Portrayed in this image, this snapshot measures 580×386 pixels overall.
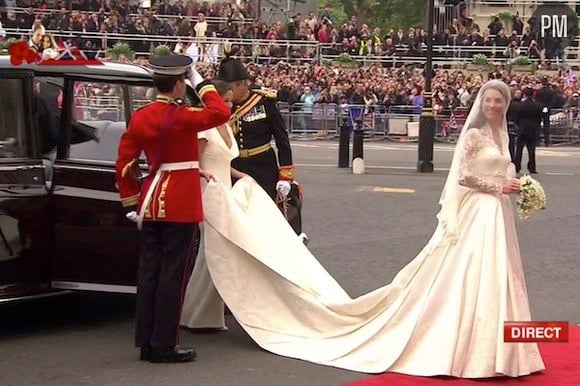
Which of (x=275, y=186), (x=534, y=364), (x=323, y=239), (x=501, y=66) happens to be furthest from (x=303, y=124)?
(x=534, y=364)

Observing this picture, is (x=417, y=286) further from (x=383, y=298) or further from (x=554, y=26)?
(x=554, y=26)

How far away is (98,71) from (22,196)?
112 centimetres

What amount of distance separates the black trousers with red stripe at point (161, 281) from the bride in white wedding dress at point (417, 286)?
0.57 m

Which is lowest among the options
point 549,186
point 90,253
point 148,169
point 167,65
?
point 549,186

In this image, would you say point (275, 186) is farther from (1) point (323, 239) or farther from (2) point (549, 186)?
(2) point (549, 186)

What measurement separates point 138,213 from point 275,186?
5.64ft

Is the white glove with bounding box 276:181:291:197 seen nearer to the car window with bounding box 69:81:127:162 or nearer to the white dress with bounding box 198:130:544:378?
the white dress with bounding box 198:130:544:378

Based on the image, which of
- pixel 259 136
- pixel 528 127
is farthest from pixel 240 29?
pixel 259 136

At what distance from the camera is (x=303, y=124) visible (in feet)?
98.3

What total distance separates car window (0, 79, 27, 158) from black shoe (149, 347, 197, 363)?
5.52ft

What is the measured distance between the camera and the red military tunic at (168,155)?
21.4ft

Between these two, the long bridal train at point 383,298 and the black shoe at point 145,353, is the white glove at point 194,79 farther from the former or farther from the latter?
the black shoe at point 145,353

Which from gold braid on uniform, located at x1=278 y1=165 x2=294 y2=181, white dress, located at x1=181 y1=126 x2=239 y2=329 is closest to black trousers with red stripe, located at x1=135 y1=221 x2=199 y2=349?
white dress, located at x1=181 y1=126 x2=239 y2=329

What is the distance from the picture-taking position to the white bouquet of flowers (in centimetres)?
684
